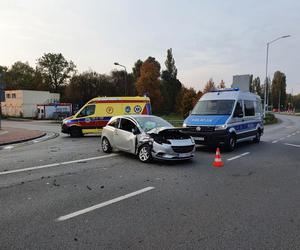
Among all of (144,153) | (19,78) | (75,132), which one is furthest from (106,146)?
(19,78)

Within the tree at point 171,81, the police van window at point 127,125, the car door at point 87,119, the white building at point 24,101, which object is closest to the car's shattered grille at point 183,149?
the police van window at point 127,125

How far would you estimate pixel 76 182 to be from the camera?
24.3 feet

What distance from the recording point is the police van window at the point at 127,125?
1088 centimetres

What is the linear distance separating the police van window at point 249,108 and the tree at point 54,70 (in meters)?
81.1

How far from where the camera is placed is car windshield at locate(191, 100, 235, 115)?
1330 cm

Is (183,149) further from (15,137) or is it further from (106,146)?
(15,137)

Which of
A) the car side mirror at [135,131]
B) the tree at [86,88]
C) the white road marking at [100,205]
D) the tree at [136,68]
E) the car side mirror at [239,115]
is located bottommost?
the white road marking at [100,205]

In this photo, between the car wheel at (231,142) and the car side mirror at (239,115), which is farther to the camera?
the car side mirror at (239,115)

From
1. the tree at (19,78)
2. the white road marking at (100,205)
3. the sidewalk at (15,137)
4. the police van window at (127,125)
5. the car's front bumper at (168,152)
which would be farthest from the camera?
the tree at (19,78)


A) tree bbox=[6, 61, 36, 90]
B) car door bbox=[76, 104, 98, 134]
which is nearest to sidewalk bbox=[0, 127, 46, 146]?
car door bbox=[76, 104, 98, 134]

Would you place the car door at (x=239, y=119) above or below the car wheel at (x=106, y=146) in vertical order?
above

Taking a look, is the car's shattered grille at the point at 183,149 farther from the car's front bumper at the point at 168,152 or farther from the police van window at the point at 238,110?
the police van window at the point at 238,110

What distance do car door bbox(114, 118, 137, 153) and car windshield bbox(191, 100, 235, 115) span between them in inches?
158

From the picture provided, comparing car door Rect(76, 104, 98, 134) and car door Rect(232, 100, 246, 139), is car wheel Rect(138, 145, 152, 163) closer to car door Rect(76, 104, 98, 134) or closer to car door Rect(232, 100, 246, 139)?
car door Rect(232, 100, 246, 139)
